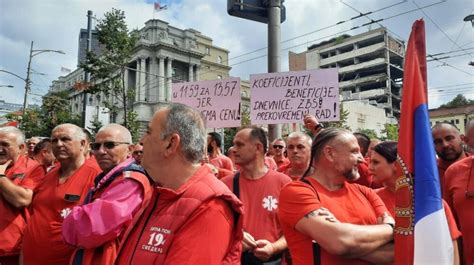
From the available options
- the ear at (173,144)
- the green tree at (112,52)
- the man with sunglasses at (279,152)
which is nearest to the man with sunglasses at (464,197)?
the ear at (173,144)

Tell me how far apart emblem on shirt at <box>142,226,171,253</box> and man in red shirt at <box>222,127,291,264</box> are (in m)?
1.40

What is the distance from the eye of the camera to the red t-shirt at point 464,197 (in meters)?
3.05

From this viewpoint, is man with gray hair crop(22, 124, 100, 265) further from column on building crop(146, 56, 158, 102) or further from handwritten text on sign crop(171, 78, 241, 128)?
column on building crop(146, 56, 158, 102)

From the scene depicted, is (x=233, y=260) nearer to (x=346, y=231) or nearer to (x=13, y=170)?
(x=346, y=231)

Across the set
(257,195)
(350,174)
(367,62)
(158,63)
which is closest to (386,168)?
(350,174)

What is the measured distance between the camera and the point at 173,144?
6.43 ft

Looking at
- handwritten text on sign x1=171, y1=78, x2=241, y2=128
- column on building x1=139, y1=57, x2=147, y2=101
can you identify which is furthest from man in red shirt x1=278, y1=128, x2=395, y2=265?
column on building x1=139, y1=57, x2=147, y2=101

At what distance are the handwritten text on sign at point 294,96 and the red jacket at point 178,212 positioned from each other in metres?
4.17

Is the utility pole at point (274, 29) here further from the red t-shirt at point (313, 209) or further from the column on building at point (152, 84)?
the column on building at point (152, 84)

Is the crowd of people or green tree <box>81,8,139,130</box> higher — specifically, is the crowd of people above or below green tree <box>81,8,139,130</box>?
below

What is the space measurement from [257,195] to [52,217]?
176 centimetres

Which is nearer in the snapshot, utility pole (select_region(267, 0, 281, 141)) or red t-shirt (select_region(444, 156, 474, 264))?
red t-shirt (select_region(444, 156, 474, 264))

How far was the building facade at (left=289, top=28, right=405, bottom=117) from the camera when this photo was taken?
250ft

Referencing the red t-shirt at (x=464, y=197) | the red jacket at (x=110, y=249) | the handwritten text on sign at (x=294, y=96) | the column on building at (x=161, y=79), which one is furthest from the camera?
the column on building at (x=161, y=79)
